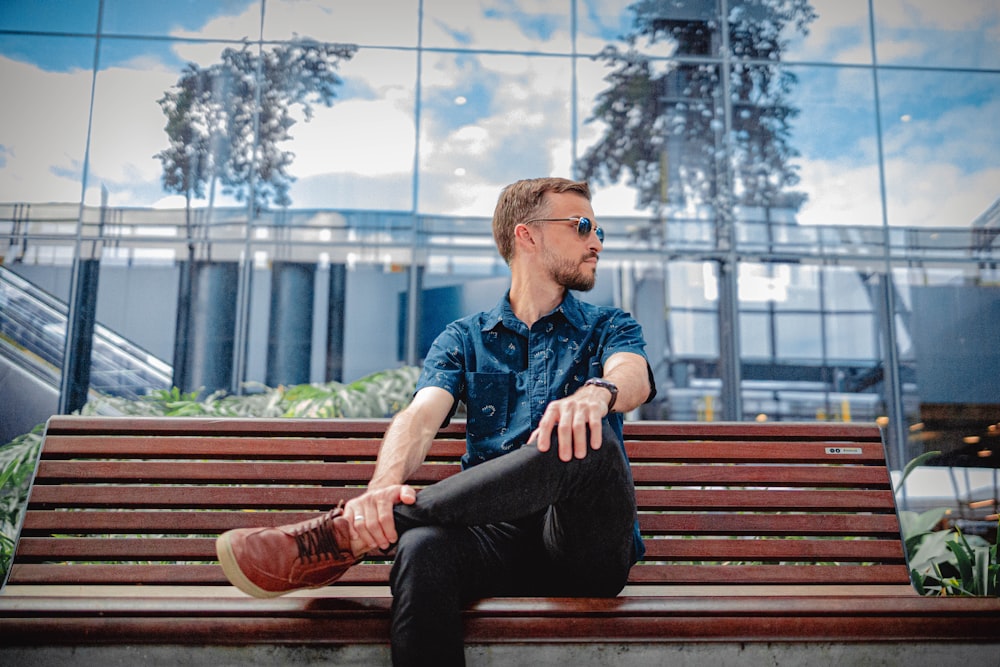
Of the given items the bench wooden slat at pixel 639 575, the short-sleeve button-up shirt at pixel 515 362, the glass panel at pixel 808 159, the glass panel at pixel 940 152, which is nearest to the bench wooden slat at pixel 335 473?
the bench wooden slat at pixel 639 575

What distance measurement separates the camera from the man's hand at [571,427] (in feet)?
5.50

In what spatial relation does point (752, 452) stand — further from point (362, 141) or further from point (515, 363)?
point (362, 141)

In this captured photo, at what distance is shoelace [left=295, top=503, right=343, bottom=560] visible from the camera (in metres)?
1.68

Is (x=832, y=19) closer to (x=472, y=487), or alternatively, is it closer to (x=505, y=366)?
(x=505, y=366)

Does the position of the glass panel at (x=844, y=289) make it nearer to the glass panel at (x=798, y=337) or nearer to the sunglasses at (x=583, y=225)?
the glass panel at (x=798, y=337)

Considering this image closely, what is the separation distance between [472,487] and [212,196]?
7012 millimetres

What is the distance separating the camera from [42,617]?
1.72 m

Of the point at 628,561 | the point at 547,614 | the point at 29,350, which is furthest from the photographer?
the point at 29,350

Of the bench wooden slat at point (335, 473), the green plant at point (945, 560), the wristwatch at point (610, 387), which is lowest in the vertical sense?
the green plant at point (945, 560)

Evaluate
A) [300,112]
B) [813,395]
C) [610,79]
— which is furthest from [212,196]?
[813,395]

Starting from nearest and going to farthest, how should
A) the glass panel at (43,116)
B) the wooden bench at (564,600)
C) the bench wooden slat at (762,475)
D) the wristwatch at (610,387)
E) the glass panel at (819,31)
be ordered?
the wooden bench at (564,600), the wristwatch at (610,387), the bench wooden slat at (762,475), the glass panel at (43,116), the glass panel at (819,31)

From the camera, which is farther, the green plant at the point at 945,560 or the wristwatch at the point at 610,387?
the green plant at the point at 945,560

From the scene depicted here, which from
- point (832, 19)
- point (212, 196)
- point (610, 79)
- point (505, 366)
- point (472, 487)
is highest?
point (832, 19)

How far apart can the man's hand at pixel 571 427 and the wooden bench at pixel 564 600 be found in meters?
0.35
